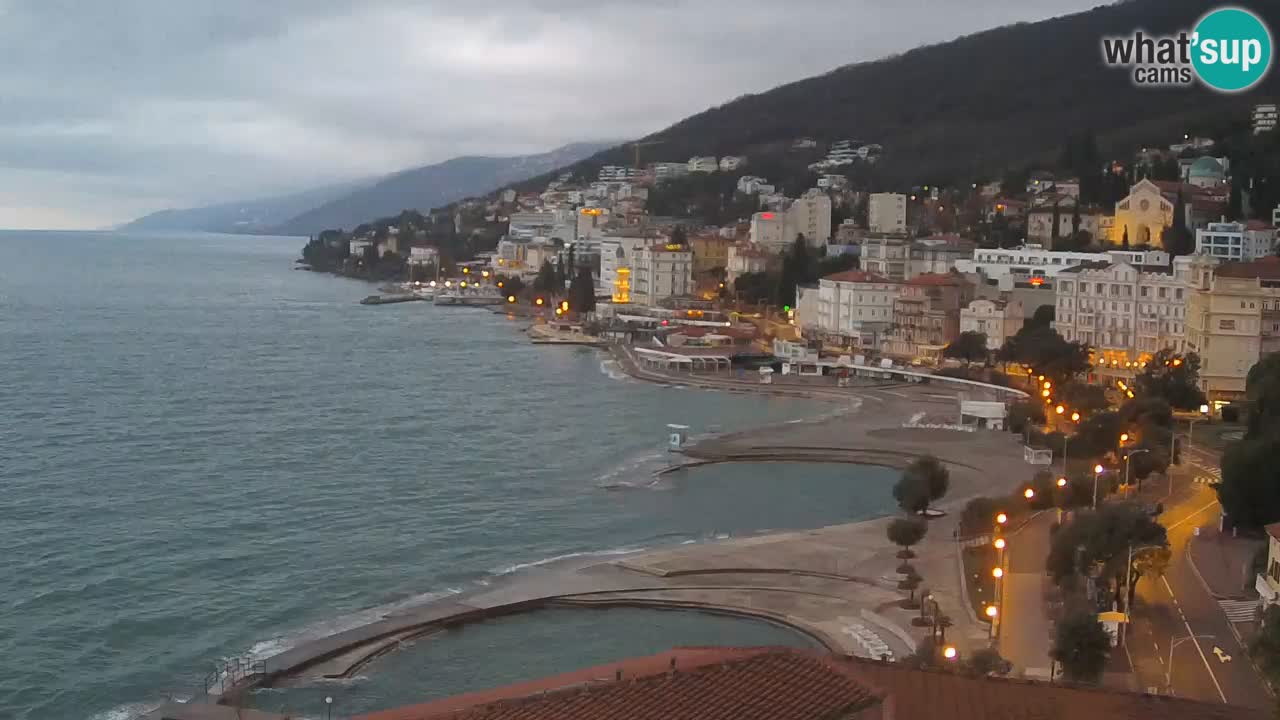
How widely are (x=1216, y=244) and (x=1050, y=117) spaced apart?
203 ft

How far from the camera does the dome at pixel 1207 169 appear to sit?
5059 cm

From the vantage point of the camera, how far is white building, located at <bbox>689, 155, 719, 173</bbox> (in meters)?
107

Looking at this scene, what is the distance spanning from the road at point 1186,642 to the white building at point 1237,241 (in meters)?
23.6

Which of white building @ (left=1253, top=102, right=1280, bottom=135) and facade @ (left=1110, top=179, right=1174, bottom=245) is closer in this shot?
facade @ (left=1110, top=179, right=1174, bottom=245)

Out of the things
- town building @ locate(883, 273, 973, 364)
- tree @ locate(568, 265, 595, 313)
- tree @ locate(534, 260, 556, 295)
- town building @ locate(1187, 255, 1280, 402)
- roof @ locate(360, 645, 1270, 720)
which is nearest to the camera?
roof @ locate(360, 645, 1270, 720)

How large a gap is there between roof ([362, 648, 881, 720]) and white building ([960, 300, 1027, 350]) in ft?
108

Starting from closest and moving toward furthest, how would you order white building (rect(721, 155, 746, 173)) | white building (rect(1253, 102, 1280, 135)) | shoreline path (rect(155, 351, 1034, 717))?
shoreline path (rect(155, 351, 1034, 717)), white building (rect(1253, 102, 1280, 135)), white building (rect(721, 155, 746, 173))

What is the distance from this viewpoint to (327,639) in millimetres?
14672

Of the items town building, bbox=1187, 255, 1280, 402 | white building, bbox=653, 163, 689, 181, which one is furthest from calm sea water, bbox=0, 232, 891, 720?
white building, bbox=653, 163, 689, 181

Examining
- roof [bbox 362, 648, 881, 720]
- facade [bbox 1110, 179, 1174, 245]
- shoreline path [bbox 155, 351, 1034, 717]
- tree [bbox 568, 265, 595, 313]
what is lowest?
shoreline path [bbox 155, 351, 1034, 717]

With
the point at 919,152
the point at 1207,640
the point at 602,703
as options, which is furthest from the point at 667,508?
the point at 919,152

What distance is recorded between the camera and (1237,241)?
3825 cm

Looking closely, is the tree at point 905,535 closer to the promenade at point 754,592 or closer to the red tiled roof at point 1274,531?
the promenade at point 754,592

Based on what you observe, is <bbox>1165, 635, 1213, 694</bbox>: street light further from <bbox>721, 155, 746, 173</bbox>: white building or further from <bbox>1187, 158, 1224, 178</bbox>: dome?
<bbox>721, 155, 746, 173</bbox>: white building
